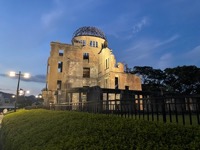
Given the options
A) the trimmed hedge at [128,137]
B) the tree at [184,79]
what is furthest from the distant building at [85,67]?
the trimmed hedge at [128,137]

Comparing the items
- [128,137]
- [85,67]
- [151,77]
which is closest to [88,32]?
[85,67]

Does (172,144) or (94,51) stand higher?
(94,51)

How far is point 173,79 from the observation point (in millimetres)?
55031

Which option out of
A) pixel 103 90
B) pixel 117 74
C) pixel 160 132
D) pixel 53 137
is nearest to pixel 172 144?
pixel 160 132

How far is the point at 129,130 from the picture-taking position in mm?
4422

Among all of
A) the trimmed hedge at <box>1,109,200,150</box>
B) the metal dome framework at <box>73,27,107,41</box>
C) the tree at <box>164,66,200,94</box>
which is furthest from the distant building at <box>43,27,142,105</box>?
the trimmed hedge at <box>1,109,200,150</box>

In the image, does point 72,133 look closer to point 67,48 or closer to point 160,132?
point 160,132

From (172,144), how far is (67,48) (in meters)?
36.1

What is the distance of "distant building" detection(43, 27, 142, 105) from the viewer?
3238 centimetres

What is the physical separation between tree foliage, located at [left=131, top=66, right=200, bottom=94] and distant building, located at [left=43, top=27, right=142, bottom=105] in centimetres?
1878

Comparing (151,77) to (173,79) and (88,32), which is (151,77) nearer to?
(173,79)

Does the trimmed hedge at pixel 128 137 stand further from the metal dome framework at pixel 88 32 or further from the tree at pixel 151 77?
the tree at pixel 151 77

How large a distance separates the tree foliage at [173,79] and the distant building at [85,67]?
61.6 ft

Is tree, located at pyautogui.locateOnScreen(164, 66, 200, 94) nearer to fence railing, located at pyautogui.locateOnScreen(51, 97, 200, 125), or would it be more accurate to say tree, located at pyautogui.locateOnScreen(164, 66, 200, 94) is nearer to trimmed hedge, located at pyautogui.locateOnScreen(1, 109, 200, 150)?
fence railing, located at pyautogui.locateOnScreen(51, 97, 200, 125)
